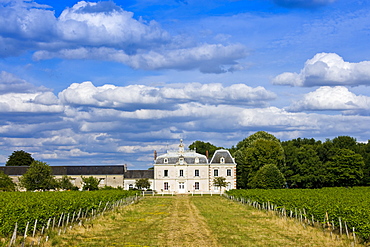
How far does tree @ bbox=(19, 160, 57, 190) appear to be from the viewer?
6369 centimetres

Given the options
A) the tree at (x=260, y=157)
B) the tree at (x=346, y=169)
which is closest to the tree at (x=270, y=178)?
the tree at (x=260, y=157)

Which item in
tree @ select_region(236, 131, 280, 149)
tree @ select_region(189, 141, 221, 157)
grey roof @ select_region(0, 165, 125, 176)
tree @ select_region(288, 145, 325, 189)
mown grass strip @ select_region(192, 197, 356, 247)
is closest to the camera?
mown grass strip @ select_region(192, 197, 356, 247)

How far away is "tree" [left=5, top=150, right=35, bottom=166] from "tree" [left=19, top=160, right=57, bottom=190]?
33041 mm

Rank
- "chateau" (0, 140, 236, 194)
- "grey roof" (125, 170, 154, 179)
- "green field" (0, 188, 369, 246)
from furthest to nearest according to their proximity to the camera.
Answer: "grey roof" (125, 170, 154, 179)
"chateau" (0, 140, 236, 194)
"green field" (0, 188, 369, 246)

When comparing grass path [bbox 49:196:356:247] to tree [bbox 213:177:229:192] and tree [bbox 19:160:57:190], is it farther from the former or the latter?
tree [bbox 213:177:229:192]

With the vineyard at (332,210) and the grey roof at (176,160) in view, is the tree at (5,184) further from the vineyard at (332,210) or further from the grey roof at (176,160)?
the vineyard at (332,210)

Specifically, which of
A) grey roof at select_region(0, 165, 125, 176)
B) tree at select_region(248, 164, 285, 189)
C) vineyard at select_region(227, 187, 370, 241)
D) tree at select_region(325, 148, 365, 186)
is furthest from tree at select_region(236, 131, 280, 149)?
vineyard at select_region(227, 187, 370, 241)

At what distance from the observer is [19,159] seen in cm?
9638

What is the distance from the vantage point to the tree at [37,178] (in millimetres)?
63694

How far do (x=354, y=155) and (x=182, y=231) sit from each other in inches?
2338

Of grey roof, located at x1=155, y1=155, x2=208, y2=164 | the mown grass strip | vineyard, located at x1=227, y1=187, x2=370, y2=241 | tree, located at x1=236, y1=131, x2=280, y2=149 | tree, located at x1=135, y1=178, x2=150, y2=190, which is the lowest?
the mown grass strip

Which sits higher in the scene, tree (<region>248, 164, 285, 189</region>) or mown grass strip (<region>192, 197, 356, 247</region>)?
tree (<region>248, 164, 285, 189</region>)

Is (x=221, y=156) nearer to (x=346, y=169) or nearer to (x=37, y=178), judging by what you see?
(x=346, y=169)

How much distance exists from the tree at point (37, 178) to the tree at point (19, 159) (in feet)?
108
